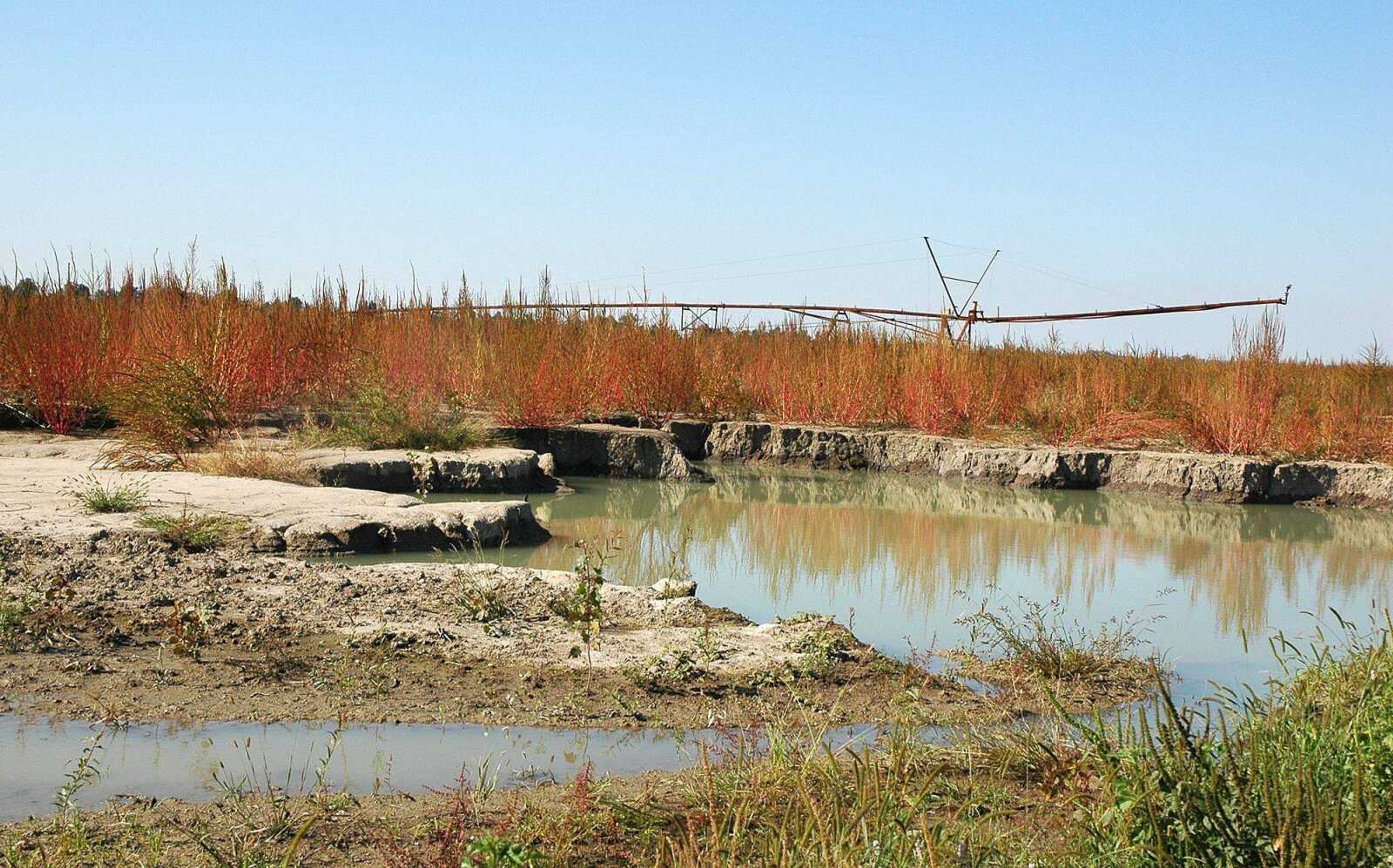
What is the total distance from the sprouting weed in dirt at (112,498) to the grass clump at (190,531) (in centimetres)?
36

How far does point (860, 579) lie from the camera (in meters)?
7.34

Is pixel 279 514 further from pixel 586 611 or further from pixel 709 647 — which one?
pixel 709 647

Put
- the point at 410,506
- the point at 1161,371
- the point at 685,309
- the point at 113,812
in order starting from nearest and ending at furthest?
the point at 113,812 → the point at 410,506 → the point at 1161,371 → the point at 685,309

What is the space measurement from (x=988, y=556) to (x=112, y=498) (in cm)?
548

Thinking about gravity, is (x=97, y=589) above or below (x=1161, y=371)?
below

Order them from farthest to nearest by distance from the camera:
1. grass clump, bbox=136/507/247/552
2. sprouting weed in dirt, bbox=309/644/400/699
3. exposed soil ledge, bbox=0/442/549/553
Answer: exposed soil ledge, bbox=0/442/549/553 → grass clump, bbox=136/507/247/552 → sprouting weed in dirt, bbox=309/644/400/699

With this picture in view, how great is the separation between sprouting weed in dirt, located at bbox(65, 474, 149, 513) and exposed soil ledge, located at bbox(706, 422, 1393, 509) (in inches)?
322

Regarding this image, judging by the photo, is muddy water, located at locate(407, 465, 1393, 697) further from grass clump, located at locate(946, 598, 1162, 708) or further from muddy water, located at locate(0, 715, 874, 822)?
muddy water, located at locate(0, 715, 874, 822)

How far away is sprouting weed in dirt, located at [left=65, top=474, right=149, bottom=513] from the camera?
6871 mm

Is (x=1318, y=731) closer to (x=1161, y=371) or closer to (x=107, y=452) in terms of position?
(x=107, y=452)

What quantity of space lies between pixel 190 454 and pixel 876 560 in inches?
213

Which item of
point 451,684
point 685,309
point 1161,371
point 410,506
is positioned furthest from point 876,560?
point 685,309

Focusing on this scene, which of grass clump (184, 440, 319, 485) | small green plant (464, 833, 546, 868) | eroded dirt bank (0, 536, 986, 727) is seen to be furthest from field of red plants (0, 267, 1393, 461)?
small green plant (464, 833, 546, 868)

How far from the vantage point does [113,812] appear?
9.98 ft
